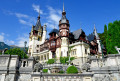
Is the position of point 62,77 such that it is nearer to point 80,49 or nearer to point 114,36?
point 114,36

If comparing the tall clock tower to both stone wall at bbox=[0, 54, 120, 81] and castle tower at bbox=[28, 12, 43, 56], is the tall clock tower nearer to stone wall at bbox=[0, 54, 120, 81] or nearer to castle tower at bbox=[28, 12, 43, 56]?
castle tower at bbox=[28, 12, 43, 56]

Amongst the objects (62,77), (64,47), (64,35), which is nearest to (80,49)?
(64,47)

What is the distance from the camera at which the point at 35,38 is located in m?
60.1

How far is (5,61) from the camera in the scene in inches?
334

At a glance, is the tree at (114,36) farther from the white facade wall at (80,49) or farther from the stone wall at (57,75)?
the stone wall at (57,75)

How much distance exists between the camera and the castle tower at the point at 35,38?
5733 cm

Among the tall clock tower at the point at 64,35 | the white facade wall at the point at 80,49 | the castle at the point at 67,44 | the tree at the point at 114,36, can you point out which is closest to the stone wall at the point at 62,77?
the tree at the point at 114,36

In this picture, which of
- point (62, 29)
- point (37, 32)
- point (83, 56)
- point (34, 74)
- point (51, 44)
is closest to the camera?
point (34, 74)

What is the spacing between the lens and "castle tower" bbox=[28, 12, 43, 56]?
188 feet

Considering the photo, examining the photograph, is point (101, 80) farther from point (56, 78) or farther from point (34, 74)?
point (34, 74)

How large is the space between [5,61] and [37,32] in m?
55.6

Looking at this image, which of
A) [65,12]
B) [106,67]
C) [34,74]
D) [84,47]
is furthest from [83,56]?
[34,74]

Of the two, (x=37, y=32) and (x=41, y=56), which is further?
(x=37, y=32)

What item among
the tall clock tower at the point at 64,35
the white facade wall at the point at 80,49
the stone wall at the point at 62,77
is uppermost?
the tall clock tower at the point at 64,35
